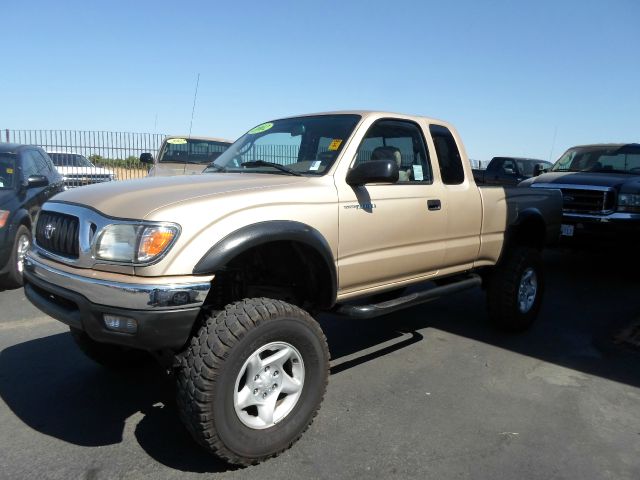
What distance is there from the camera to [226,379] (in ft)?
8.95

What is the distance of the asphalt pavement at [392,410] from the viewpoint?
9.68 feet

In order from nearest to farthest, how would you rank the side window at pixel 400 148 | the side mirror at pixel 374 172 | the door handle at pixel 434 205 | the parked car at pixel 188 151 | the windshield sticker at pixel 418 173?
the side mirror at pixel 374 172
the side window at pixel 400 148
the door handle at pixel 434 205
the windshield sticker at pixel 418 173
the parked car at pixel 188 151

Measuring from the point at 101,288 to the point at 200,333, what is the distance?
1.76 ft

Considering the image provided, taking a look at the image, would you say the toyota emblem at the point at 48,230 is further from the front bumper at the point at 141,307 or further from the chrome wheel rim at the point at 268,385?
the chrome wheel rim at the point at 268,385

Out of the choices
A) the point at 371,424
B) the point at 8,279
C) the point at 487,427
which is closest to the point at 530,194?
the point at 487,427

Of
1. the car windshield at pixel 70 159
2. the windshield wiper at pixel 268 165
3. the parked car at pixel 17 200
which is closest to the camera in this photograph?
the windshield wiper at pixel 268 165

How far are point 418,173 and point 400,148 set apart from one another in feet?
0.82

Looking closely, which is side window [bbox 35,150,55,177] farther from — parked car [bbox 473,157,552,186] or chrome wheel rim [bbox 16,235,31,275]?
parked car [bbox 473,157,552,186]

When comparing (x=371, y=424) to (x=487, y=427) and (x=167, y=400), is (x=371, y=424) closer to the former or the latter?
(x=487, y=427)

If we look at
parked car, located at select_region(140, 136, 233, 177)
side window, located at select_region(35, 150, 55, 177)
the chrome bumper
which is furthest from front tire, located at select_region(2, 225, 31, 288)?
the chrome bumper

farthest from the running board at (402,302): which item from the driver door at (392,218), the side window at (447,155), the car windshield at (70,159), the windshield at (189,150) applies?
the car windshield at (70,159)

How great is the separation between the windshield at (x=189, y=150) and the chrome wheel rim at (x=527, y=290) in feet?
23.8

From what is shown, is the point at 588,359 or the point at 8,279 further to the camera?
the point at 8,279

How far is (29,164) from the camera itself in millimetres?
7402
